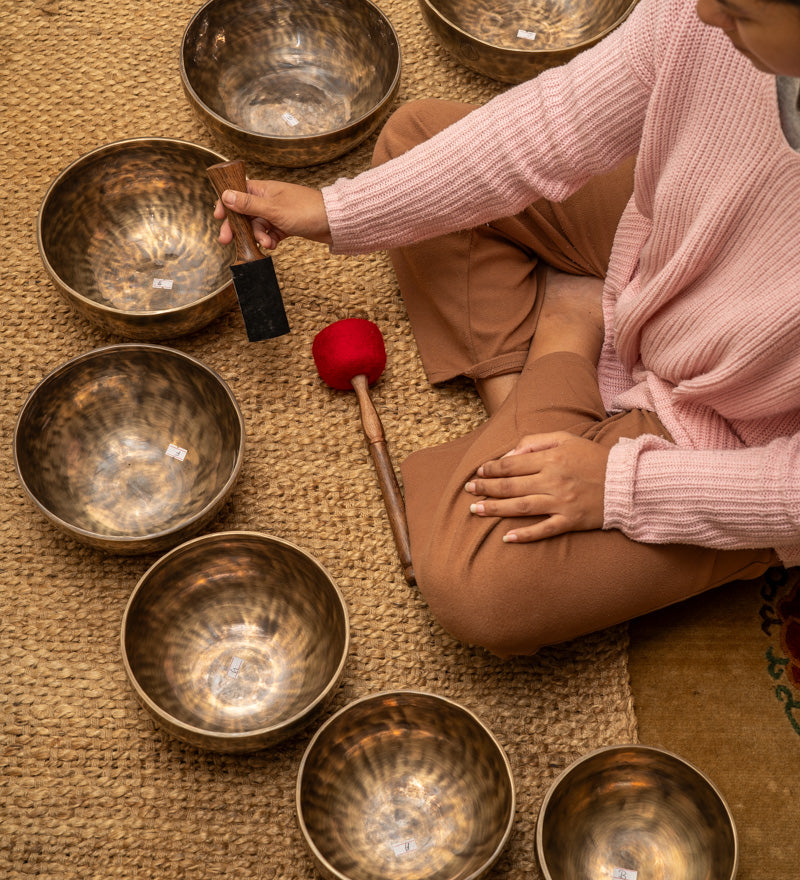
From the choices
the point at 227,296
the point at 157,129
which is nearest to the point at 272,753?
the point at 227,296

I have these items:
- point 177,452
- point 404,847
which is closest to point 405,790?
point 404,847

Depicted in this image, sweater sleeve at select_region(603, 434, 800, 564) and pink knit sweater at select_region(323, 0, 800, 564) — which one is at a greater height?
pink knit sweater at select_region(323, 0, 800, 564)

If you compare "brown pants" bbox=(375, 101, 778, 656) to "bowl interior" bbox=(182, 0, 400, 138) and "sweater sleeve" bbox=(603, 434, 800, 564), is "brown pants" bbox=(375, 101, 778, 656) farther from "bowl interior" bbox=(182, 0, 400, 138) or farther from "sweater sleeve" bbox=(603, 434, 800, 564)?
"bowl interior" bbox=(182, 0, 400, 138)

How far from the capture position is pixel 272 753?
1316 mm

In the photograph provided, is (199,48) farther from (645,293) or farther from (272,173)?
(645,293)

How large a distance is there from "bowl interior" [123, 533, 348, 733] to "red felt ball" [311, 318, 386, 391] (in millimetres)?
293

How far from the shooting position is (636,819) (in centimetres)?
131

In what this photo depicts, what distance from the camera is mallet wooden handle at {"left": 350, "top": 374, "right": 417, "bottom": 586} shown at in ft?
4.72

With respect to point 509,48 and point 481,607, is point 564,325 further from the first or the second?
point 509,48

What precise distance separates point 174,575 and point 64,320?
0.49 meters

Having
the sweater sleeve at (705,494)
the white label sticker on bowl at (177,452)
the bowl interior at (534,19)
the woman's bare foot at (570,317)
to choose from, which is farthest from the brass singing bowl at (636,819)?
the bowl interior at (534,19)

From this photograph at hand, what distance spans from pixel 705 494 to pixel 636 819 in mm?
431

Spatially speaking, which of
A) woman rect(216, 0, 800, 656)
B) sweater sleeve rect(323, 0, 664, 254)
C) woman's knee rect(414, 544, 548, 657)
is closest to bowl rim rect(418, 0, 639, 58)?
woman rect(216, 0, 800, 656)

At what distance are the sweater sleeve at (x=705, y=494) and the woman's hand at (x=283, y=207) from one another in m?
0.48
